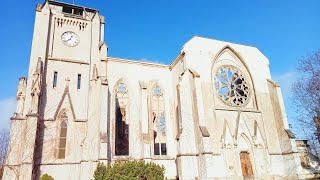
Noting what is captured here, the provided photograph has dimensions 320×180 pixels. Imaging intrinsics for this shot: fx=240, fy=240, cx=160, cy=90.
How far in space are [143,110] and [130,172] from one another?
739 centimetres

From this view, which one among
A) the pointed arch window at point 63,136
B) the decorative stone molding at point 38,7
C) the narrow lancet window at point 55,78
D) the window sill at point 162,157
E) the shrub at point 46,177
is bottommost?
the shrub at point 46,177

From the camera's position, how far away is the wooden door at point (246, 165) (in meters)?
19.2

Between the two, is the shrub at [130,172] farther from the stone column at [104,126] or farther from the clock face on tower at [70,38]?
the clock face on tower at [70,38]

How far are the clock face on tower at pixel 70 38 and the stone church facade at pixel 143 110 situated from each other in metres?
0.08

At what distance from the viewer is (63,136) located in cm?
1816

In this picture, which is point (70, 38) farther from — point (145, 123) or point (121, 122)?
point (145, 123)

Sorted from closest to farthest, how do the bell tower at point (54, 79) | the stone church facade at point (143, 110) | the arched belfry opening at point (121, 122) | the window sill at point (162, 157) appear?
1. the bell tower at point (54, 79)
2. the stone church facade at point (143, 110)
3. the window sill at point (162, 157)
4. the arched belfry opening at point (121, 122)

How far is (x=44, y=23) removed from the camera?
2025 cm

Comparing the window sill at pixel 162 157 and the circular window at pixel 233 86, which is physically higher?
the circular window at pixel 233 86

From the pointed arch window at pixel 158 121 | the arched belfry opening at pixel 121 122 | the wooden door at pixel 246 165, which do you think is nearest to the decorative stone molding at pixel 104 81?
the arched belfry opening at pixel 121 122

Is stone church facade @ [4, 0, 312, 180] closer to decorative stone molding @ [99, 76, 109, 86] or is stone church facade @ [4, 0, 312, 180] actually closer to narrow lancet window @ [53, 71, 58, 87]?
narrow lancet window @ [53, 71, 58, 87]

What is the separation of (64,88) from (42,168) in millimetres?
6212

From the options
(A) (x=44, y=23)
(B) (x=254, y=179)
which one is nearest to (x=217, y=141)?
(B) (x=254, y=179)

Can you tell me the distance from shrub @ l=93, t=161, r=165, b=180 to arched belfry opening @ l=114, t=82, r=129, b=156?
20.3 ft
